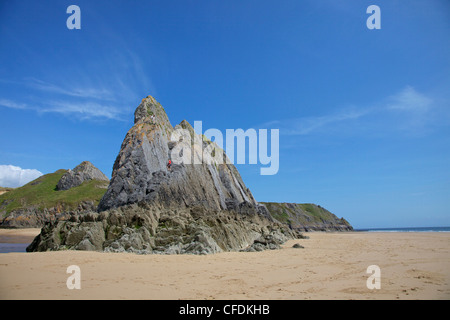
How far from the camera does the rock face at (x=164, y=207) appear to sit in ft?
65.1

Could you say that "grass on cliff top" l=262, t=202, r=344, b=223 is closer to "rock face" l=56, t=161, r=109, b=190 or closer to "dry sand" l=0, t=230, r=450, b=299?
"rock face" l=56, t=161, r=109, b=190

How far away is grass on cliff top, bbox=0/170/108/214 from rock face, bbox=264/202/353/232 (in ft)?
212

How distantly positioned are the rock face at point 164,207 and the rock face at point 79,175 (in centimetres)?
5175

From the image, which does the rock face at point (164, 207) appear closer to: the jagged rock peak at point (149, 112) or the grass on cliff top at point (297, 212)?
the jagged rock peak at point (149, 112)

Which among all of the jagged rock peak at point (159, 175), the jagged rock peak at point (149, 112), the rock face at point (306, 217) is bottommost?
the rock face at point (306, 217)

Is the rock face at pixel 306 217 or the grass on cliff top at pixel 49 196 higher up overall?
the grass on cliff top at pixel 49 196

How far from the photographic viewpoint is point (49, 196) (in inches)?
3206

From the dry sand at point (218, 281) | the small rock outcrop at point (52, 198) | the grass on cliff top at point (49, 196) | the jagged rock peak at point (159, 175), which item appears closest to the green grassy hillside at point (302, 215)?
the jagged rock peak at point (159, 175)

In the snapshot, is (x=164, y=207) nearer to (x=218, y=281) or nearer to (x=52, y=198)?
(x=218, y=281)

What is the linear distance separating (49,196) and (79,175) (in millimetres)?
14045

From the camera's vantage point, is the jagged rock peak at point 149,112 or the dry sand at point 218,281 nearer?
the dry sand at point 218,281
